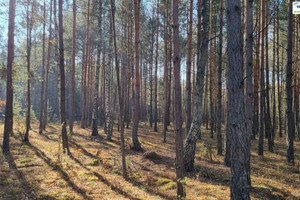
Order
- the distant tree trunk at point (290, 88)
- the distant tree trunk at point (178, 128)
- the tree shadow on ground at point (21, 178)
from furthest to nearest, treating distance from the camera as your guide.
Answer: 1. the distant tree trunk at point (290, 88)
2. the tree shadow on ground at point (21, 178)
3. the distant tree trunk at point (178, 128)

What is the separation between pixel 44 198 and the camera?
4645mm

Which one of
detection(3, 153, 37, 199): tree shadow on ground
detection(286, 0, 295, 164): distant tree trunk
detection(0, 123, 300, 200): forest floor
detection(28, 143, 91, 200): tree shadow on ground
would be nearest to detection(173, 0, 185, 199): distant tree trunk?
detection(0, 123, 300, 200): forest floor

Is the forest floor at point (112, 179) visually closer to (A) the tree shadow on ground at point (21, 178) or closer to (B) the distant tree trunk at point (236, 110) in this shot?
(A) the tree shadow on ground at point (21, 178)

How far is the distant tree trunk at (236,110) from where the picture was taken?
3484 millimetres

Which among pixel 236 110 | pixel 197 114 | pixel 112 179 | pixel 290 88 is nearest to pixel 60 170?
pixel 112 179

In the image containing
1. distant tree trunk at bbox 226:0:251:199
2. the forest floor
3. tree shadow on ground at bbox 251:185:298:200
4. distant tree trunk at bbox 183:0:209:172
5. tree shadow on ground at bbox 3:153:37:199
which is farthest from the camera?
distant tree trunk at bbox 183:0:209:172

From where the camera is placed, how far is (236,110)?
3.49m

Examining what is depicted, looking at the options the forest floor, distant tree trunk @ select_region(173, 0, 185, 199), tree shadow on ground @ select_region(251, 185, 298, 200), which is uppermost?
distant tree trunk @ select_region(173, 0, 185, 199)

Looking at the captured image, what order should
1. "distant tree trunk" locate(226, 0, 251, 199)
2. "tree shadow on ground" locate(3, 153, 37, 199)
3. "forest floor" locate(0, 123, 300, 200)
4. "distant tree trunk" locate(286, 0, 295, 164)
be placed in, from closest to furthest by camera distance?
"distant tree trunk" locate(226, 0, 251, 199)
"tree shadow on ground" locate(3, 153, 37, 199)
"forest floor" locate(0, 123, 300, 200)
"distant tree trunk" locate(286, 0, 295, 164)

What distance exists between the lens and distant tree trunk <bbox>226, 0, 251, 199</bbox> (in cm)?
348

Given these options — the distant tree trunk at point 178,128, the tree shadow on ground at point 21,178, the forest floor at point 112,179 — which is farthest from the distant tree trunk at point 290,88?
the tree shadow on ground at point 21,178

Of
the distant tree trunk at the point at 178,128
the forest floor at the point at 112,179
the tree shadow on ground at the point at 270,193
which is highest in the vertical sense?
the distant tree trunk at the point at 178,128

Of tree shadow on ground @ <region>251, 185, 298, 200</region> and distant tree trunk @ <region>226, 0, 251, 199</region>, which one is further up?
distant tree trunk @ <region>226, 0, 251, 199</region>

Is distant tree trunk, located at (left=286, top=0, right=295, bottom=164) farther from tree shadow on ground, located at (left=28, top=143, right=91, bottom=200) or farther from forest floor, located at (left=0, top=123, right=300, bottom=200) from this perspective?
tree shadow on ground, located at (left=28, top=143, right=91, bottom=200)
